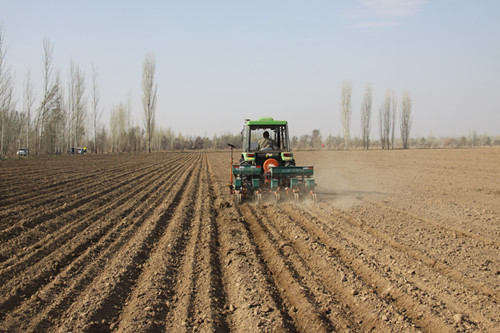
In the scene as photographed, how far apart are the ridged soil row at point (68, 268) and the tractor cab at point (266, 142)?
3704mm

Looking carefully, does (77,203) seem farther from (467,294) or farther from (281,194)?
(467,294)

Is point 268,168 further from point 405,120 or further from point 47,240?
point 405,120

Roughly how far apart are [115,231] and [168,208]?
2525mm

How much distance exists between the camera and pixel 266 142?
435 inches

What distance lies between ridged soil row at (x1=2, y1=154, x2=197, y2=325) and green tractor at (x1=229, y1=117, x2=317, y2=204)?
2.96 meters

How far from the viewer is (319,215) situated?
8.15m

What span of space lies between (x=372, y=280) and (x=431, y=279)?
2.15 ft

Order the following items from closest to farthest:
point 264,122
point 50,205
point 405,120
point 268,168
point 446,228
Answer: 1. point 446,228
2. point 50,205
3. point 268,168
4. point 264,122
5. point 405,120

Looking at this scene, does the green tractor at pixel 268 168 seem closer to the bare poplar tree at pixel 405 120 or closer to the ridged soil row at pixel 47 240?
the ridged soil row at pixel 47 240

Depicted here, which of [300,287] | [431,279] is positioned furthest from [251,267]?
[431,279]

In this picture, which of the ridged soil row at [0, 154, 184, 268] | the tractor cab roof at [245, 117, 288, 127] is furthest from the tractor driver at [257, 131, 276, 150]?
the ridged soil row at [0, 154, 184, 268]

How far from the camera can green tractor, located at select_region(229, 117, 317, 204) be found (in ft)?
33.0

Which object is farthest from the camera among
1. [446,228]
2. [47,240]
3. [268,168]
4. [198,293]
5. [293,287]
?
[268,168]

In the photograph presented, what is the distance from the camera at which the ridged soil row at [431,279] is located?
352 cm
